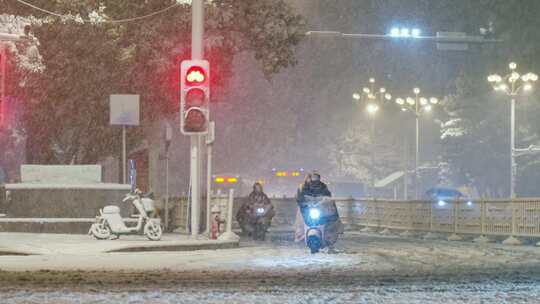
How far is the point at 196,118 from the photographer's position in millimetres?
21812

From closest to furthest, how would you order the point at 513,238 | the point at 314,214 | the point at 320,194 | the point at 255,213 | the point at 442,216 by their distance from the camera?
the point at 314,214 → the point at 320,194 → the point at 513,238 → the point at 255,213 → the point at 442,216

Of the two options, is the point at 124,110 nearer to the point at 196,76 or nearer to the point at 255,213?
the point at 255,213

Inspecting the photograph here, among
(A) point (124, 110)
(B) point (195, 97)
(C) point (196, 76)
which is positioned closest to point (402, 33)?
(A) point (124, 110)

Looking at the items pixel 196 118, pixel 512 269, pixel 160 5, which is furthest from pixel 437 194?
pixel 512 269

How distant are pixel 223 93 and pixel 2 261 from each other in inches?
971

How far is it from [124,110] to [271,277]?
13813 mm

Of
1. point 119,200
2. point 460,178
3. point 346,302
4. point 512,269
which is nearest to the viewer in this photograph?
point 346,302

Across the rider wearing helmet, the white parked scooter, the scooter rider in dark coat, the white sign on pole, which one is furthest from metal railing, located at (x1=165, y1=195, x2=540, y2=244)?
the scooter rider in dark coat

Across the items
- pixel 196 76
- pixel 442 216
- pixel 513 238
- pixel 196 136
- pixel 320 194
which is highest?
pixel 196 76

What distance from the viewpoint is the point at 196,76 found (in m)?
22.3

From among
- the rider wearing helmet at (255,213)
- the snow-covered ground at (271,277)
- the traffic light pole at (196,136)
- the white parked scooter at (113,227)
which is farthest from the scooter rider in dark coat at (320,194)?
the rider wearing helmet at (255,213)

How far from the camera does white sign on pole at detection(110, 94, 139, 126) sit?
2712 centimetres

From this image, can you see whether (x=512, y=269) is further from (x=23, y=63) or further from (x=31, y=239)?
(x=23, y=63)

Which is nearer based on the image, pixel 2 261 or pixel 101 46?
pixel 2 261
